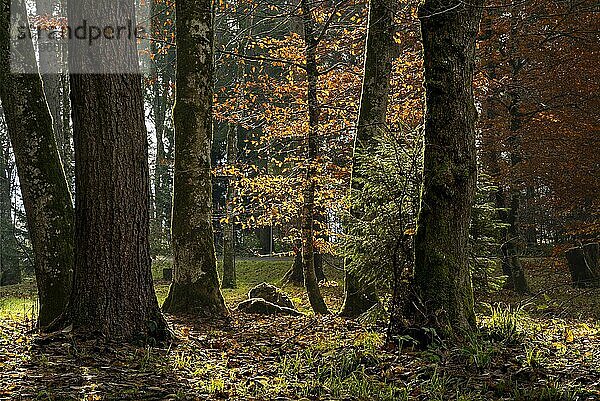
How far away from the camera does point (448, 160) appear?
20.7ft

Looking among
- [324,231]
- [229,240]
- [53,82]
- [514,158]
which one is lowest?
[229,240]

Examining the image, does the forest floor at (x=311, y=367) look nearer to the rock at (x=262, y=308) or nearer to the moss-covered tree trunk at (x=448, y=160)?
the moss-covered tree trunk at (x=448, y=160)

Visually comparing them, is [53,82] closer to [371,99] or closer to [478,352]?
[371,99]

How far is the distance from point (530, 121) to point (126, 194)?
475 inches

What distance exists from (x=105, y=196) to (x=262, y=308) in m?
5.20

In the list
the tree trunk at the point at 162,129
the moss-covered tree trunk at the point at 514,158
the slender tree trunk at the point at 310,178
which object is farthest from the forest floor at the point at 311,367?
the tree trunk at the point at 162,129

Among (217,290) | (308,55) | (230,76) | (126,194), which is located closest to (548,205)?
(308,55)

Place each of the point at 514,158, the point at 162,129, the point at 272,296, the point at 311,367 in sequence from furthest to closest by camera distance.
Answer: the point at 162,129 → the point at 514,158 → the point at 272,296 → the point at 311,367

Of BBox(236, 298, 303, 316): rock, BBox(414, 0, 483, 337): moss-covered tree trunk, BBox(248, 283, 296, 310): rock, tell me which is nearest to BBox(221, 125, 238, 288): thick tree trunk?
BBox(248, 283, 296, 310): rock

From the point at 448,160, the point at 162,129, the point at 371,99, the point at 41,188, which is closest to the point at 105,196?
the point at 41,188

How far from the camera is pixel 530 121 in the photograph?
15672 millimetres

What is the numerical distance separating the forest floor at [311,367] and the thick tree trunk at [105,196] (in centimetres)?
34

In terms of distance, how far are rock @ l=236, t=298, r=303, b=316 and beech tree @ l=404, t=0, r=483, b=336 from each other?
494 cm

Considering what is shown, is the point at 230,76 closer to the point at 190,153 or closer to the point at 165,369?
the point at 190,153
